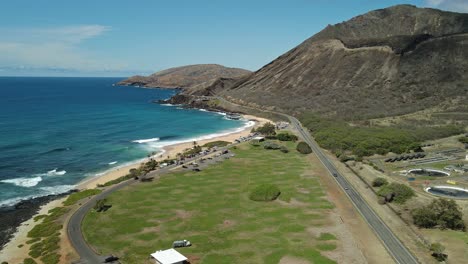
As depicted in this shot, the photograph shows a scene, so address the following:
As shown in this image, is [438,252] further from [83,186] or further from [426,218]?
[83,186]

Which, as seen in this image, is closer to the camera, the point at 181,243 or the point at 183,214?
the point at 181,243

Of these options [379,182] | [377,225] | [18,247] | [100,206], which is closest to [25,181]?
[100,206]

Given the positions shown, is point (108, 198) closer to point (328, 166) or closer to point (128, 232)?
point (128, 232)

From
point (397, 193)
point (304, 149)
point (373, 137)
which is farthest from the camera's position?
point (373, 137)

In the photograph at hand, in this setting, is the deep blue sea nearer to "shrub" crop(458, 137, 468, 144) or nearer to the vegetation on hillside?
the vegetation on hillside

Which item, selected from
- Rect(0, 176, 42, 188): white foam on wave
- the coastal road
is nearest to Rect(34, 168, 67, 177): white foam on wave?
Rect(0, 176, 42, 188): white foam on wave

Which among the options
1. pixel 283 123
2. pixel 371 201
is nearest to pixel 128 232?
pixel 371 201
